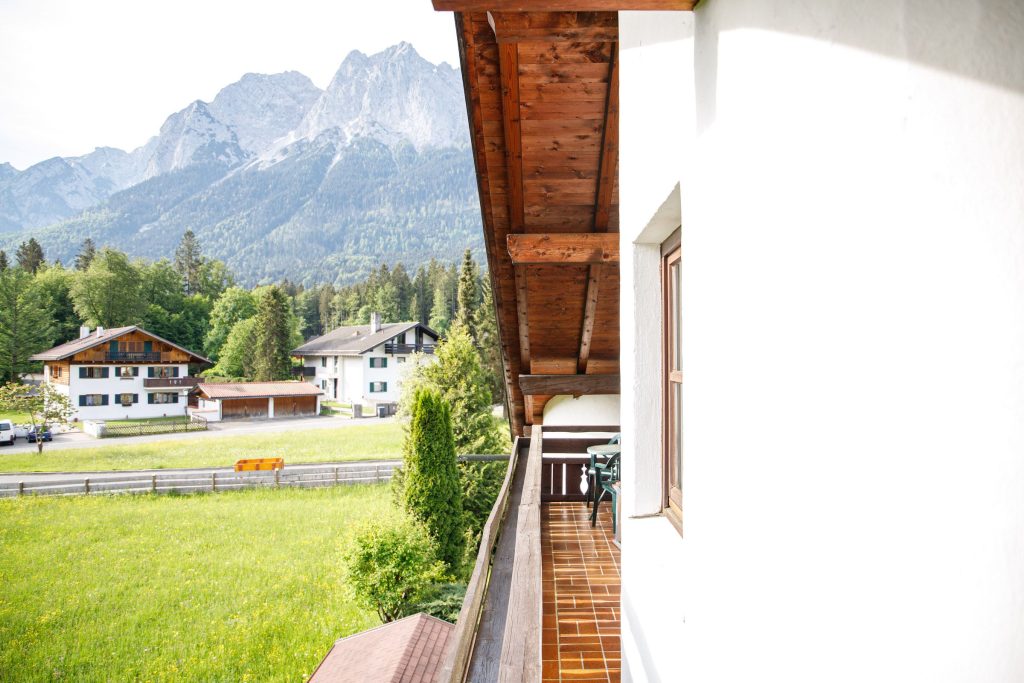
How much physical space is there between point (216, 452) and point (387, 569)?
71.1 ft

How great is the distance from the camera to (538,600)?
8.01ft

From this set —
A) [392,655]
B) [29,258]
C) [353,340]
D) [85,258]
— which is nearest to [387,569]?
[392,655]

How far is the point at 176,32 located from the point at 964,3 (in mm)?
223701

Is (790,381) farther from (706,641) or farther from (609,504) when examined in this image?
(609,504)

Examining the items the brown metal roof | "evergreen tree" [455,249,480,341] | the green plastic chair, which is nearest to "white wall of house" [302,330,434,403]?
the brown metal roof

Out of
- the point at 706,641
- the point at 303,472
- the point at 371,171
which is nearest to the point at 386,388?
the point at 303,472

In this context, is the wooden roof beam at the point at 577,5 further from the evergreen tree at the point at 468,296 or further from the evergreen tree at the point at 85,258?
the evergreen tree at the point at 85,258

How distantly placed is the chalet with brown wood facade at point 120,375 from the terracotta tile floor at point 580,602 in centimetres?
3985

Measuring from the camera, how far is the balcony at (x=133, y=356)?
3825cm

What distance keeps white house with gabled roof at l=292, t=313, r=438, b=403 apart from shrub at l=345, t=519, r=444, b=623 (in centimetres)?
3204

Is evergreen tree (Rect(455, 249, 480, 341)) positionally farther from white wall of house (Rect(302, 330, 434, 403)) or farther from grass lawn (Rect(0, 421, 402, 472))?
white wall of house (Rect(302, 330, 434, 403))

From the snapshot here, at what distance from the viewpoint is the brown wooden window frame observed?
8.35 feet

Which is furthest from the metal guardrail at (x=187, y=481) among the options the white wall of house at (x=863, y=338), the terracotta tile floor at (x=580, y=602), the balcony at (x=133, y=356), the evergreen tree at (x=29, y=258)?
the evergreen tree at (x=29, y=258)

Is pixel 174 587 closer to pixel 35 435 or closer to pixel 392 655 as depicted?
pixel 392 655
